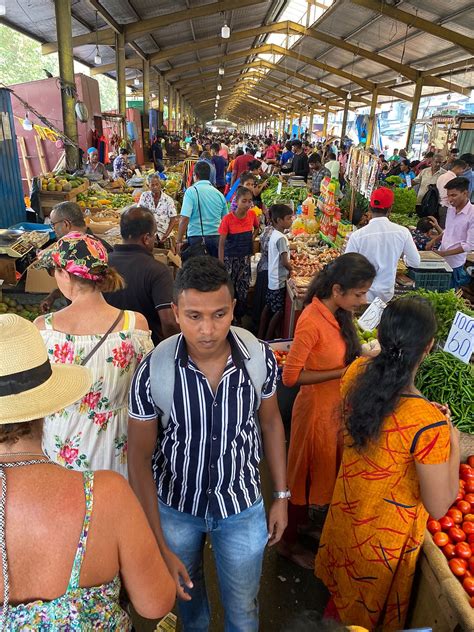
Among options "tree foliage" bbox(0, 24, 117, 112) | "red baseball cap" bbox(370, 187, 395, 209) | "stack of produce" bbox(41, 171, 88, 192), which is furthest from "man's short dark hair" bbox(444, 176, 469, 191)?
"tree foliage" bbox(0, 24, 117, 112)

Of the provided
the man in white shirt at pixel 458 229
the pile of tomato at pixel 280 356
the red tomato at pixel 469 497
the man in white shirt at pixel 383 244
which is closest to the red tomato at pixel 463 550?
the red tomato at pixel 469 497

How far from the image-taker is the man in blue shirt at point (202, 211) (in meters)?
5.38

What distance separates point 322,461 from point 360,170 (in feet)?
14.7

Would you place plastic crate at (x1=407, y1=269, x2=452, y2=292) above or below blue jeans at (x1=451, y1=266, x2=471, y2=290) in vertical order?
above

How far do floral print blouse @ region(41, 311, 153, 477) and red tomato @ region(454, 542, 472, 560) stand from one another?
57.6 inches

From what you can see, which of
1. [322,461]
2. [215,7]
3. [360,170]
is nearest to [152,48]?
[215,7]

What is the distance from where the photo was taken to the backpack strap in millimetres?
1506

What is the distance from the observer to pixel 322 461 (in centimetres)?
240

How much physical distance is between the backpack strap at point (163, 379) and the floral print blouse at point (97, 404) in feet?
1.32

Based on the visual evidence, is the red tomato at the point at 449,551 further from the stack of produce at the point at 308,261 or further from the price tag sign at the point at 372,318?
the stack of produce at the point at 308,261

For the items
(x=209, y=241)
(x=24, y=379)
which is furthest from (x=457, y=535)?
(x=209, y=241)

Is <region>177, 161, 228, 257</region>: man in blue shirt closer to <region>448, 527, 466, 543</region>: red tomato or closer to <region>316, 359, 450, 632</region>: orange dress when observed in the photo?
<region>316, 359, 450, 632</region>: orange dress

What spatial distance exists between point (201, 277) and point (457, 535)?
156cm

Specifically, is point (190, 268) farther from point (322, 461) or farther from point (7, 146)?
point (7, 146)
